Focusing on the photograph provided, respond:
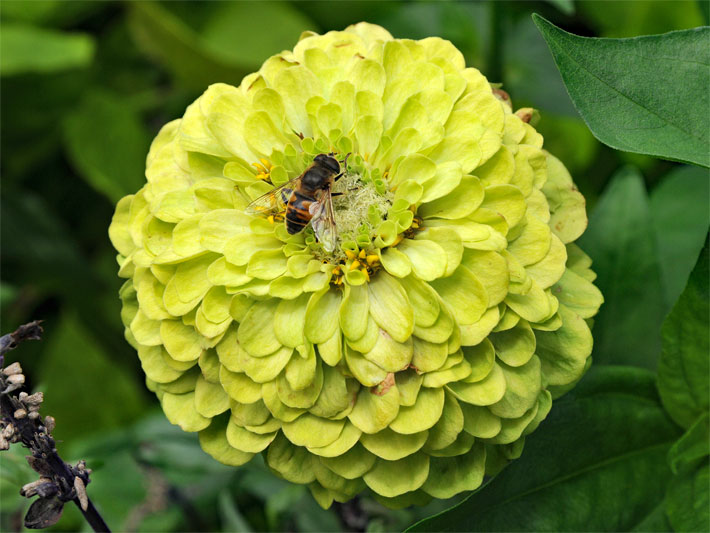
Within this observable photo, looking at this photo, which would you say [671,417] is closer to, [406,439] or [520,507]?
[520,507]

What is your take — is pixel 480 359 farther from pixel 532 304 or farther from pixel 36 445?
pixel 36 445

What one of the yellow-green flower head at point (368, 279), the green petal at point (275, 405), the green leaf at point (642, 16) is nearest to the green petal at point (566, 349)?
the yellow-green flower head at point (368, 279)

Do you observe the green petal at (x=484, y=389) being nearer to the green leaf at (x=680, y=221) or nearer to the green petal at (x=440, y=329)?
the green petal at (x=440, y=329)

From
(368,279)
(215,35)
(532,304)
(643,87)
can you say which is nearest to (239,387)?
(368,279)

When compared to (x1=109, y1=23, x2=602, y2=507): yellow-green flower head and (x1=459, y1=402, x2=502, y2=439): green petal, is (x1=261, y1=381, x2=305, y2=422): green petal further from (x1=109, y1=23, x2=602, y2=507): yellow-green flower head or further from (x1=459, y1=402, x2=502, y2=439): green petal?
(x1=459, y1=402, x2=502, y2=439): green petal

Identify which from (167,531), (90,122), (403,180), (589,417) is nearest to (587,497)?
(589,417)
